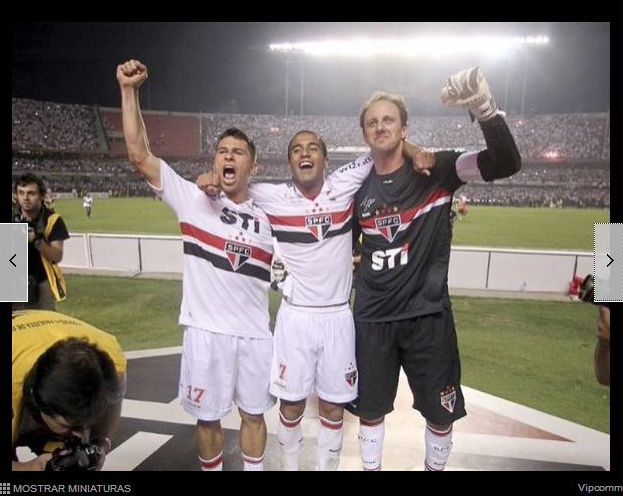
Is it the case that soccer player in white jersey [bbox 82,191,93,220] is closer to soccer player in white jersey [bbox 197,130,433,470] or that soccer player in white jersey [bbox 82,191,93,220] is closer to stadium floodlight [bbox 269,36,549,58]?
stadium floodlight [bbox 269,36,549,58]

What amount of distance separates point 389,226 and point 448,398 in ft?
3.37

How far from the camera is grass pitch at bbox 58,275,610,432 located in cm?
344

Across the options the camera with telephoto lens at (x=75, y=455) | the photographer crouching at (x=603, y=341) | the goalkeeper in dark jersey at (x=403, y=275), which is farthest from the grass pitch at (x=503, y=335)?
the camera with telephoto lens at (x=75, y=455)

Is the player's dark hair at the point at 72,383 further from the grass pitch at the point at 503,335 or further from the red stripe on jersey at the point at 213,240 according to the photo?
the grass pitch at the point at 503,335

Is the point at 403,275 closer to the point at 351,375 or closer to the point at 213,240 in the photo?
the point at 351,375

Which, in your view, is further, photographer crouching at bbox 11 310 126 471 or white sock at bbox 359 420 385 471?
white sock at bbox 359 420 385 471

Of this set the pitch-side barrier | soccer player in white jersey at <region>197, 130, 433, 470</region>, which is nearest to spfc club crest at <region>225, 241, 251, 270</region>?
soccer player in white jersey at <region>197, 130, 433, 470</region>

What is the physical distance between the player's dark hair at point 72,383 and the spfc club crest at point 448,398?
67.5 inches

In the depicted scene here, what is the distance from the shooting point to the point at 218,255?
8.15 feet

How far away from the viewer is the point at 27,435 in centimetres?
215

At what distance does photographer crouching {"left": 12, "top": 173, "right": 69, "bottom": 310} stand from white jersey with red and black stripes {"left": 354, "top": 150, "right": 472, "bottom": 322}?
2.59m

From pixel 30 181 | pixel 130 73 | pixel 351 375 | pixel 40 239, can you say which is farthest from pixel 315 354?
pixel 30 181

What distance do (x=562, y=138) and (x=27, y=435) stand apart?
21.2 metres
